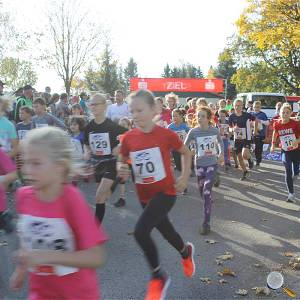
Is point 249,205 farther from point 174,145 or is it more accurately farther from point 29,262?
point 29,262

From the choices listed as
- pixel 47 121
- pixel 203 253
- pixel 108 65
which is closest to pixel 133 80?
pixel 108 65

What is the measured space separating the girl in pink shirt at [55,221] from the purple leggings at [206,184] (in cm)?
396

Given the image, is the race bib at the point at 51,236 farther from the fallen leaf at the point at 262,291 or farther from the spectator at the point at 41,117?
the spectator at the point at 41,117

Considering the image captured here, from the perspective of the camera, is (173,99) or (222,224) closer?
(222,224)

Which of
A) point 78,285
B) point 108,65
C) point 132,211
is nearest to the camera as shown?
point 78,285

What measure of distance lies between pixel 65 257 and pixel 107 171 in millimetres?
3796

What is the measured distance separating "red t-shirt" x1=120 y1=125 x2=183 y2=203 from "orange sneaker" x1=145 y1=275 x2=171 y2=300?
2.37ft

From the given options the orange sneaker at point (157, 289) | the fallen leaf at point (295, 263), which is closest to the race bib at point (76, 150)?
the orange sneaker at point (157, 289)

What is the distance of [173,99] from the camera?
38.1 feet

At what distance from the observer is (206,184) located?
6.18 metres

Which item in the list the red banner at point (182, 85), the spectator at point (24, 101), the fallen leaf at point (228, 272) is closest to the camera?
the fallen leaf at point (228, 272)

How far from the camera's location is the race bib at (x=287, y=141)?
25.7ft

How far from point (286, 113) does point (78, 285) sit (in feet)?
21.6

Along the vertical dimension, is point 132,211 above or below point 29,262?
below
